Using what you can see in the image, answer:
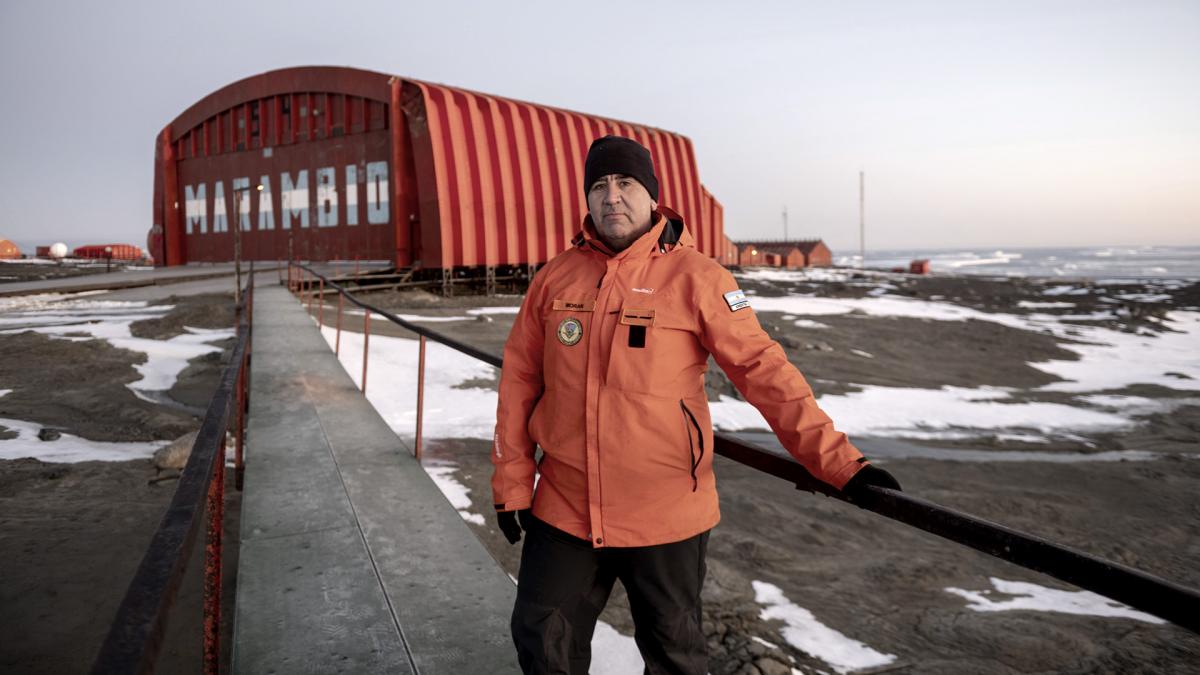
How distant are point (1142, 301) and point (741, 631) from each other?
2882 centimetres

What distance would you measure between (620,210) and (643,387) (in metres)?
0.44

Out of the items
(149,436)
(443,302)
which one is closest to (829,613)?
(149,436)

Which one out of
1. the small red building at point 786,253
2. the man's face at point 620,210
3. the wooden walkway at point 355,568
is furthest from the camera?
the small red building at point 786,253

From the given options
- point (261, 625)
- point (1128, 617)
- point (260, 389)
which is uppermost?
point (260, 389)

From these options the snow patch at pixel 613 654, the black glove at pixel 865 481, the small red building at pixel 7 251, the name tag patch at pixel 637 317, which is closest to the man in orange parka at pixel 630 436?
the name tag patch at pixel 637 317

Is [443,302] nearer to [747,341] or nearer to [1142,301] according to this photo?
[747,341]

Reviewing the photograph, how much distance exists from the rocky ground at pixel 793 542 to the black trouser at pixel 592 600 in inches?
59.2

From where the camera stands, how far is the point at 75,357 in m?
7.61

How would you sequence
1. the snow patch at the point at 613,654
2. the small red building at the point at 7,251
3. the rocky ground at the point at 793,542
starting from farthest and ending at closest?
the small red building at the point at 7,251
the rocky ground at the point at 793,542
the snow patch at the point at 613,654

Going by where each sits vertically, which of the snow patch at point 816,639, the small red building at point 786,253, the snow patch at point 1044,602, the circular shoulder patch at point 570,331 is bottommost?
the snow patch at point 1044,602

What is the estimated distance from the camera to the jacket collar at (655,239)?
173 cm

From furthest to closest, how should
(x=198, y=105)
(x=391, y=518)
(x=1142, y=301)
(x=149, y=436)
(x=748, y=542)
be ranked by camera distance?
(x=1142, y=301), (x=198, y=105), (x=149, y=436), (x=748, y=542), (x=391, y=518)

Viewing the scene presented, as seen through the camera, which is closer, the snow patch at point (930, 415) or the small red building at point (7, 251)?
the snow patch at point (930, 415)

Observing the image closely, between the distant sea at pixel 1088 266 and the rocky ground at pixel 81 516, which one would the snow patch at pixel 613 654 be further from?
the distant sea at pixel 1088 266
